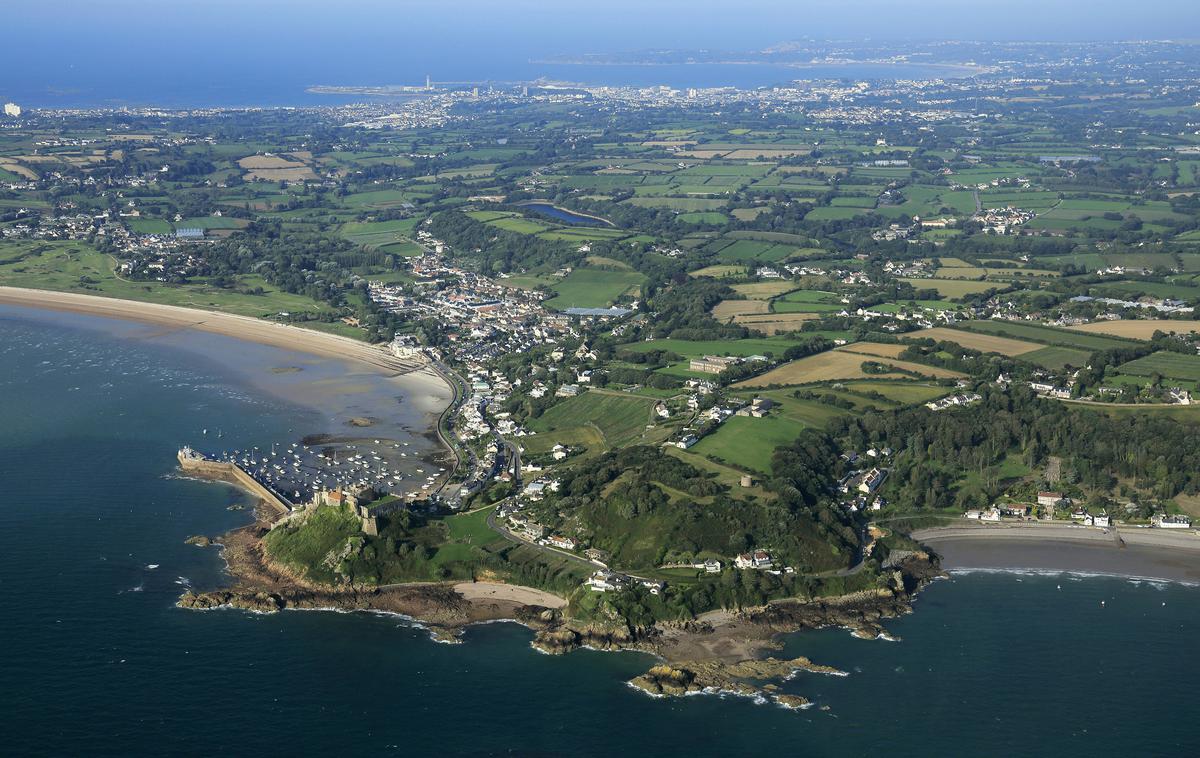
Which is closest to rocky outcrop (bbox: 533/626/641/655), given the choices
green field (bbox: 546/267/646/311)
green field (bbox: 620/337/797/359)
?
green field (bbox: 620/337/797/359)

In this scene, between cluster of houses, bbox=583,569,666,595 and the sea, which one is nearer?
the sea

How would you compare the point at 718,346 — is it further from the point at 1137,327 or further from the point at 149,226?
the point at 149,226

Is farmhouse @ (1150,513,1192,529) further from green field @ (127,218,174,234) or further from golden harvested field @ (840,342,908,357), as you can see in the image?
green field @ (127,218,174,234)

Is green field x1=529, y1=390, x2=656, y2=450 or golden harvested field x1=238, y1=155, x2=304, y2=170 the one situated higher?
golden harvested field x1=238, y1=155, x2=304, y2=170

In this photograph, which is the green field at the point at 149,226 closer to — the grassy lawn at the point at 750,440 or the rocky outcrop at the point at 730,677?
the grassy lawn at the point at 750,440

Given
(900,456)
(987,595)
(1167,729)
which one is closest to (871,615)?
(987,595)

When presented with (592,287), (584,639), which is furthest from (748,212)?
→ (584,639)

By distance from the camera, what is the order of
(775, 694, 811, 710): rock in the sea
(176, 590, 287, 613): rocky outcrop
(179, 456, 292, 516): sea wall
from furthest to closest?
(179, 456, 292, 516): sea wall
(176, 590, 287, 613): rocky outcrop
(775, 694, 811, 710): rock in the sea
